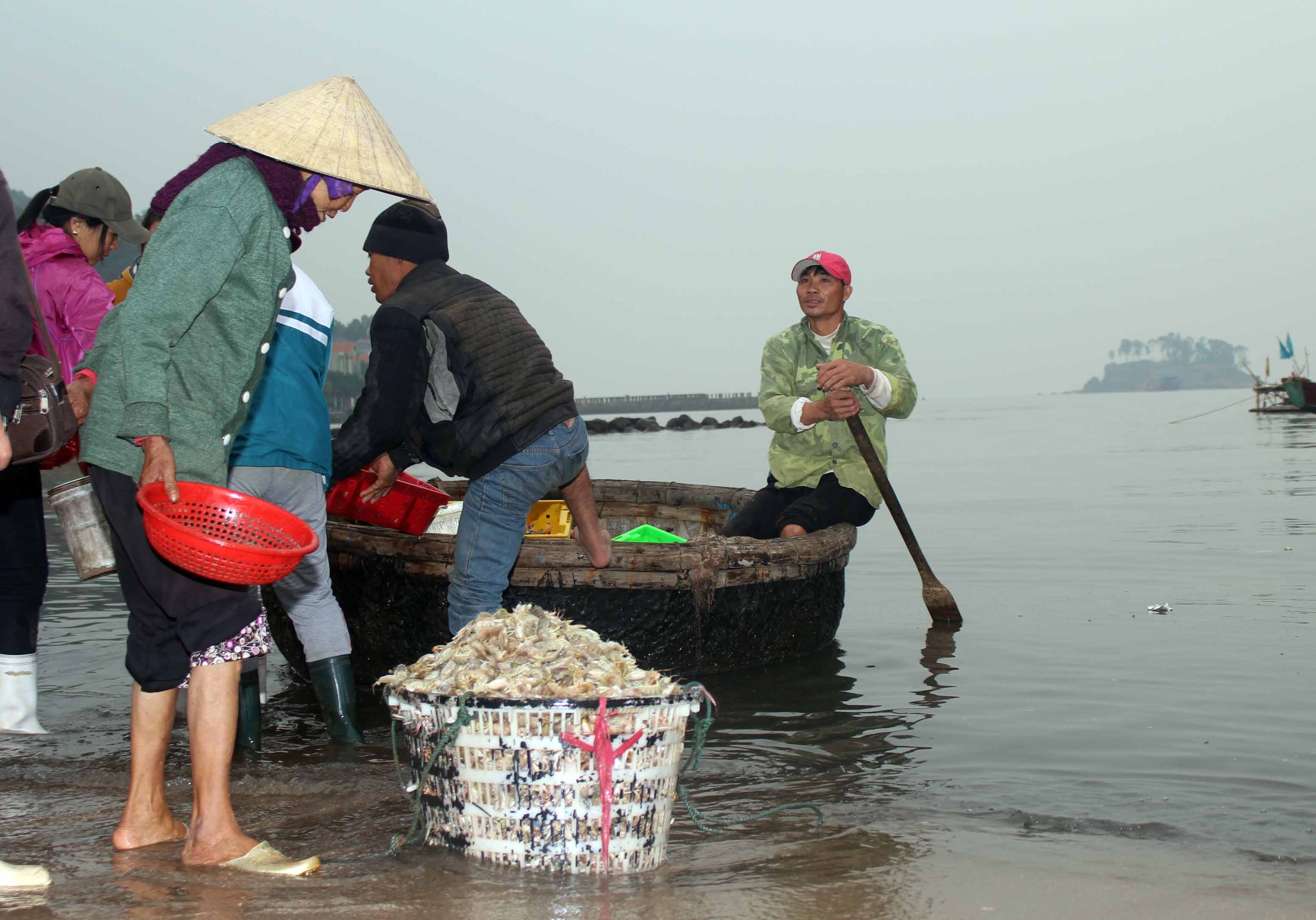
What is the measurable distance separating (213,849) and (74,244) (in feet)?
10.1

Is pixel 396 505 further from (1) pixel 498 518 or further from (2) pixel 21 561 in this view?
(2) pixel 21 561

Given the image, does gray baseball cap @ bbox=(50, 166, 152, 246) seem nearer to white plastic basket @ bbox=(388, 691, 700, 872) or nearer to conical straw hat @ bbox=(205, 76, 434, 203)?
conical straw hat @ bbox=(205, 76, 434, 203)

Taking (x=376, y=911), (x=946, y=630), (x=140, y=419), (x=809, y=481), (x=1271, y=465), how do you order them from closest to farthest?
1. (x=376, y=911)
2. (x=140, y=419)
3. (x=809, y=481)
4. (x=946, y=630)
5. (x=1271, y=465)

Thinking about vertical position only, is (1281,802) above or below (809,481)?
below

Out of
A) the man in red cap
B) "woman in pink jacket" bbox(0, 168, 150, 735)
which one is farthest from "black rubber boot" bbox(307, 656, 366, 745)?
the man in red cap

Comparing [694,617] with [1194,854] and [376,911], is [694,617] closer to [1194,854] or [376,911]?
[1194,854]

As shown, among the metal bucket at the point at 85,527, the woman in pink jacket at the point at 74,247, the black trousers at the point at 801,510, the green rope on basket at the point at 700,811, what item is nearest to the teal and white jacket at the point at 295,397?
the metal bucket at the point at 85,527

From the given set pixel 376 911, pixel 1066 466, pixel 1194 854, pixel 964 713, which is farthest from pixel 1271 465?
pixel 376 911

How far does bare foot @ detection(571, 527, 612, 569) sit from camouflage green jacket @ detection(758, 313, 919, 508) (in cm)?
160

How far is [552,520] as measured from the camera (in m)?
7.32

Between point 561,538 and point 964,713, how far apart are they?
6.49 ft

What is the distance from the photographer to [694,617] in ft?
18.2

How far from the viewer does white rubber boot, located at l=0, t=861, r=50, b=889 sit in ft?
9.53

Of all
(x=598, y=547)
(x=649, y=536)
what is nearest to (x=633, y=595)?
(x=598, y=547)
